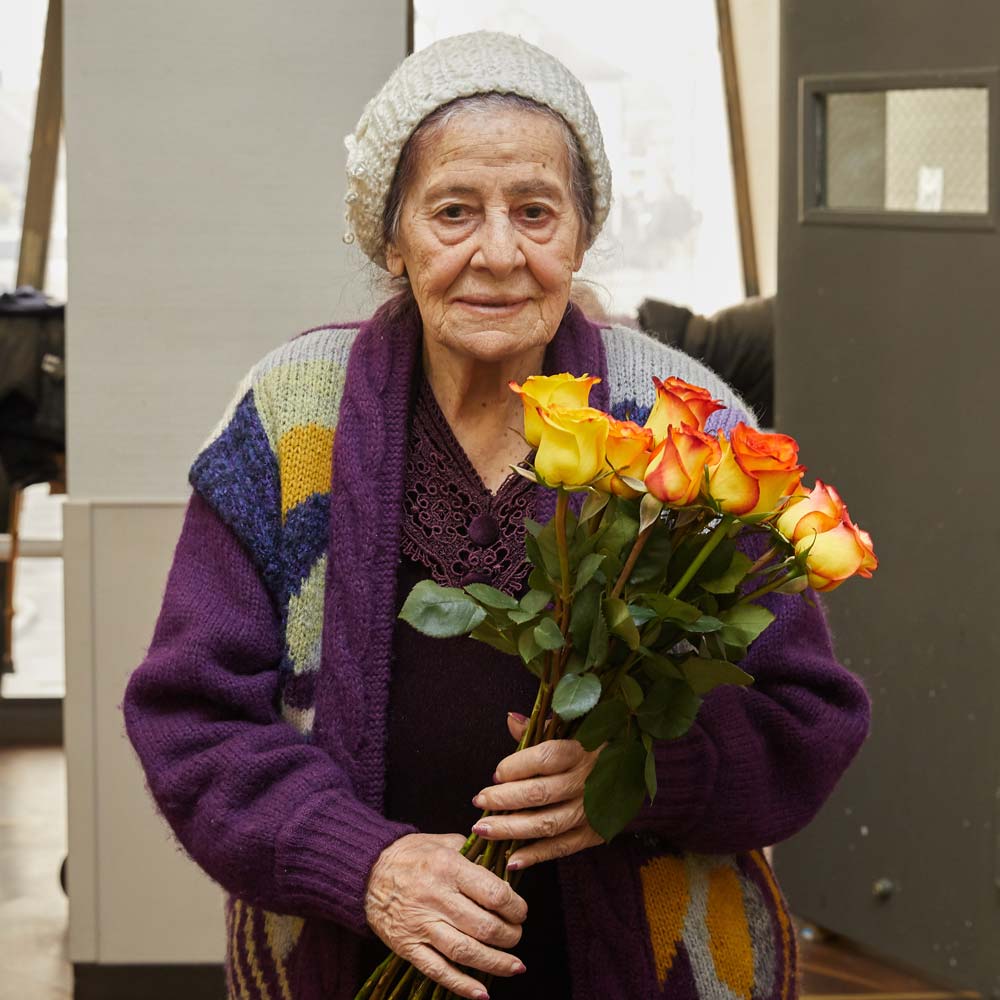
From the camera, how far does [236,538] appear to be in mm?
1661

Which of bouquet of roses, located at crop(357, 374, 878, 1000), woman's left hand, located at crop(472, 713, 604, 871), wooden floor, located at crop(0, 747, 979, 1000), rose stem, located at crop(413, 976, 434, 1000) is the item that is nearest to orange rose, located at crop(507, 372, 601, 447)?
bouquet of roses, located at crop(357, 374, 878, 1000)

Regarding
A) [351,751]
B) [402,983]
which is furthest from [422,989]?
[351,751]

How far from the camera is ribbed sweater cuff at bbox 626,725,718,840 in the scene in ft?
5.03

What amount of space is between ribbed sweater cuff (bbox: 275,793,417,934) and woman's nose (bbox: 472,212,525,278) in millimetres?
532

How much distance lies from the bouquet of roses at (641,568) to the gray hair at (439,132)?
40cm

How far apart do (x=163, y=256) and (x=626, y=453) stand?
2.07 m

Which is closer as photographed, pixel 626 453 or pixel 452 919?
pixel 626 453

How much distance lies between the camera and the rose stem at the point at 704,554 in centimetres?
123

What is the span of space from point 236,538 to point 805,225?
2.24m

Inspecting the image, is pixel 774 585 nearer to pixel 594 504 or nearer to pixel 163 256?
pixel 594 504

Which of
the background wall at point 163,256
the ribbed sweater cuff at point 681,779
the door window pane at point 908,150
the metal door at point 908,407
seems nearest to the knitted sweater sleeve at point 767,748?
the ribbed sweater cuff at point 681,779

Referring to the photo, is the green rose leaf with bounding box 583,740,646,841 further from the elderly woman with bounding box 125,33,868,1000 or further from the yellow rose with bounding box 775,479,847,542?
the yellow rose with bounding box 775,479,847,542

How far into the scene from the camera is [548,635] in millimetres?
1277

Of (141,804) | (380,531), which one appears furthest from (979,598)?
(380,531)
